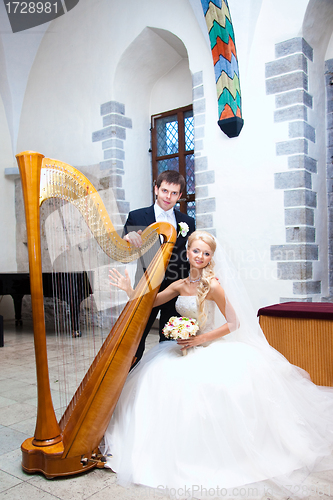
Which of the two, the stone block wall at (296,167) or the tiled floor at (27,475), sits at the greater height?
the stone block wall at (296,167)

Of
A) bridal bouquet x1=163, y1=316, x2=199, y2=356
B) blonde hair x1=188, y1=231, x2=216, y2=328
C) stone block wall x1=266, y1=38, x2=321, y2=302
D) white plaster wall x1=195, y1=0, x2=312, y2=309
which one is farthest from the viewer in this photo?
white plaster wall x1=195, y1=0, x2=312, y2=309

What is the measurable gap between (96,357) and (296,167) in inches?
107

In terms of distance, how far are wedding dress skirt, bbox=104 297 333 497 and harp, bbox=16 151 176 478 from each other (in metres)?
0.15

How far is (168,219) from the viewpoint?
255 centimetres

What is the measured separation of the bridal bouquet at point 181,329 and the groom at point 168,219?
306 millimetres

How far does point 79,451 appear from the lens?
176cm

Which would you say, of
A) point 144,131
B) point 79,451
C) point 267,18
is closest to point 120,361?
point 79,451

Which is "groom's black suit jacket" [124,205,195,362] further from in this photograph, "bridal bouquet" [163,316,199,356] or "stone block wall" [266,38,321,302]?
"stone block wall" [266,38,321,302]

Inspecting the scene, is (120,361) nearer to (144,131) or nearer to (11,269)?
(144,131)

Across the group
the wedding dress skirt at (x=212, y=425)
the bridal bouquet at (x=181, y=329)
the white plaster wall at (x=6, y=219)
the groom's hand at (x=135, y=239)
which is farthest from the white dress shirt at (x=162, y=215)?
the white plaster wall at (x=6, y=219)

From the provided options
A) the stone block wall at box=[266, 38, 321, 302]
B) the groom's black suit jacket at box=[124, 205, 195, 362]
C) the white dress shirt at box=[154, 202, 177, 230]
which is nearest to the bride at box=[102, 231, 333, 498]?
the groom's black suit jacket at box=[124, 205, 195, 362]

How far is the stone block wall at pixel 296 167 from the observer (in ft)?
12.2

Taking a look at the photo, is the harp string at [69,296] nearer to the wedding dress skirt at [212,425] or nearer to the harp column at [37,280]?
the harp column at [37,280]

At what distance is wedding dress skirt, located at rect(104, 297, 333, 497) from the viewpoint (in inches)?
66.1
